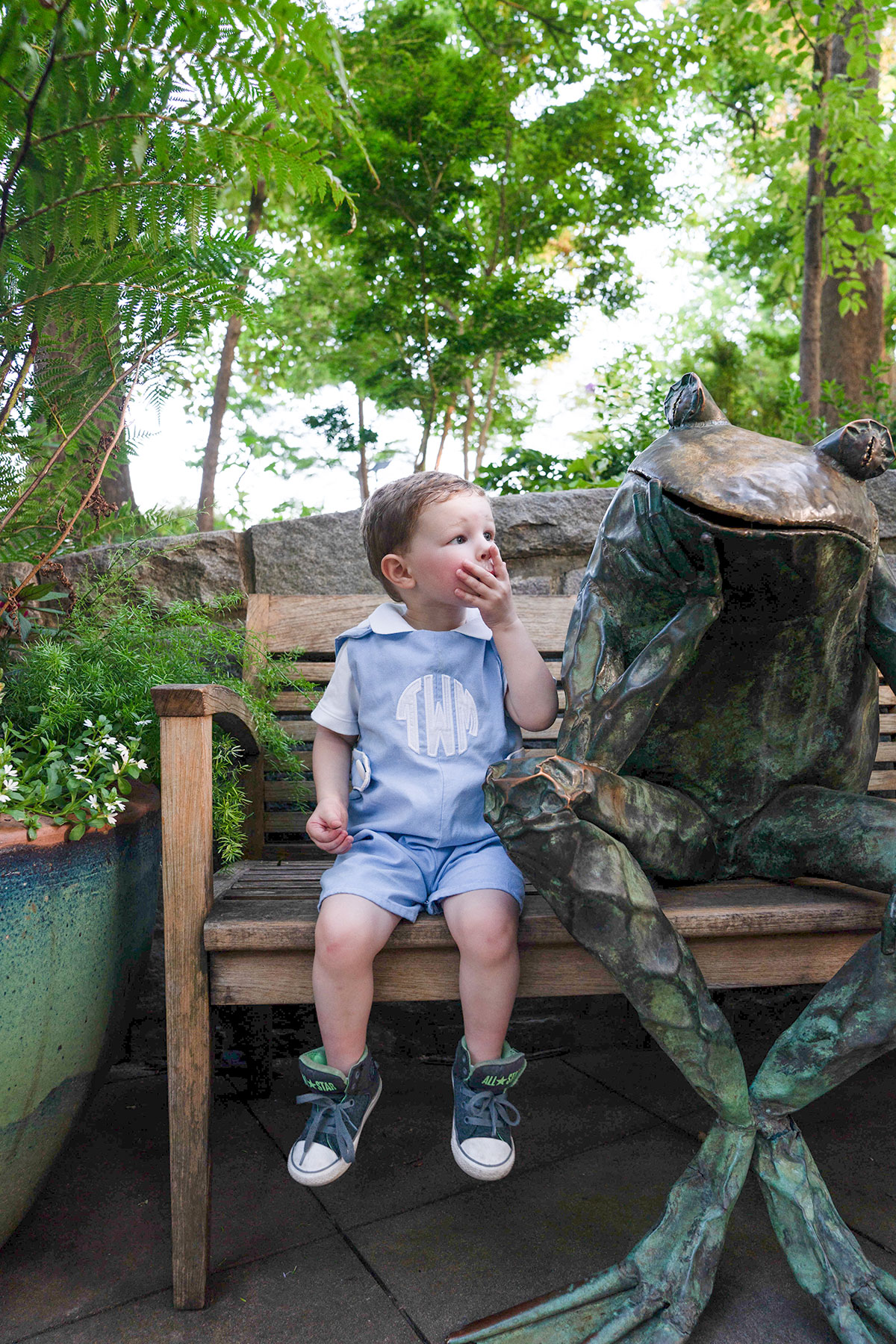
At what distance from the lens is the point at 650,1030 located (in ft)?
4.00

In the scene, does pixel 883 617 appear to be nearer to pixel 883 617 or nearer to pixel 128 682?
pixel 883 617

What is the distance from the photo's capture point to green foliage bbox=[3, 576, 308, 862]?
156 cm

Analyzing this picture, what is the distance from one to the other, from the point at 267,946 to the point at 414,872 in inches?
11.1

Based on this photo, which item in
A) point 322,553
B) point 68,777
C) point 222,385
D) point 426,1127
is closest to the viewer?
point 68,777

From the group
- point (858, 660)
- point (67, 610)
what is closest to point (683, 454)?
point (858, 660)

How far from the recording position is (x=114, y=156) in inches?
60.4

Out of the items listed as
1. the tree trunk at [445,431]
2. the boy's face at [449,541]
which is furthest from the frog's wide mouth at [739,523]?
the tree trunk at [445,431]

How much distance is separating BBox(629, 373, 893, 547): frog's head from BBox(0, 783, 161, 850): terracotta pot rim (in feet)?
3.19

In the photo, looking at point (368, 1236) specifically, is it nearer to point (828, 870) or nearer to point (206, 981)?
point (206, 981)

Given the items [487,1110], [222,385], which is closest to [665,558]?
[487,1110]

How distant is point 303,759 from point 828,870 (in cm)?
121

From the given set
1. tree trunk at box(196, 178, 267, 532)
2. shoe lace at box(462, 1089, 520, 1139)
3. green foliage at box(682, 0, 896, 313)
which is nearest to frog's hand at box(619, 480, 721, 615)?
shoe lace at box(462, 1089, 520, 1139)

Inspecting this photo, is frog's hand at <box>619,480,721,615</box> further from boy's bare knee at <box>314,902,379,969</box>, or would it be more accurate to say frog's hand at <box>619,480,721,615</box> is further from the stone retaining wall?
the stone retaining wall

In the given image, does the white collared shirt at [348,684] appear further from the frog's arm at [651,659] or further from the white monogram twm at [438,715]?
the frog's arm at [651,659]
